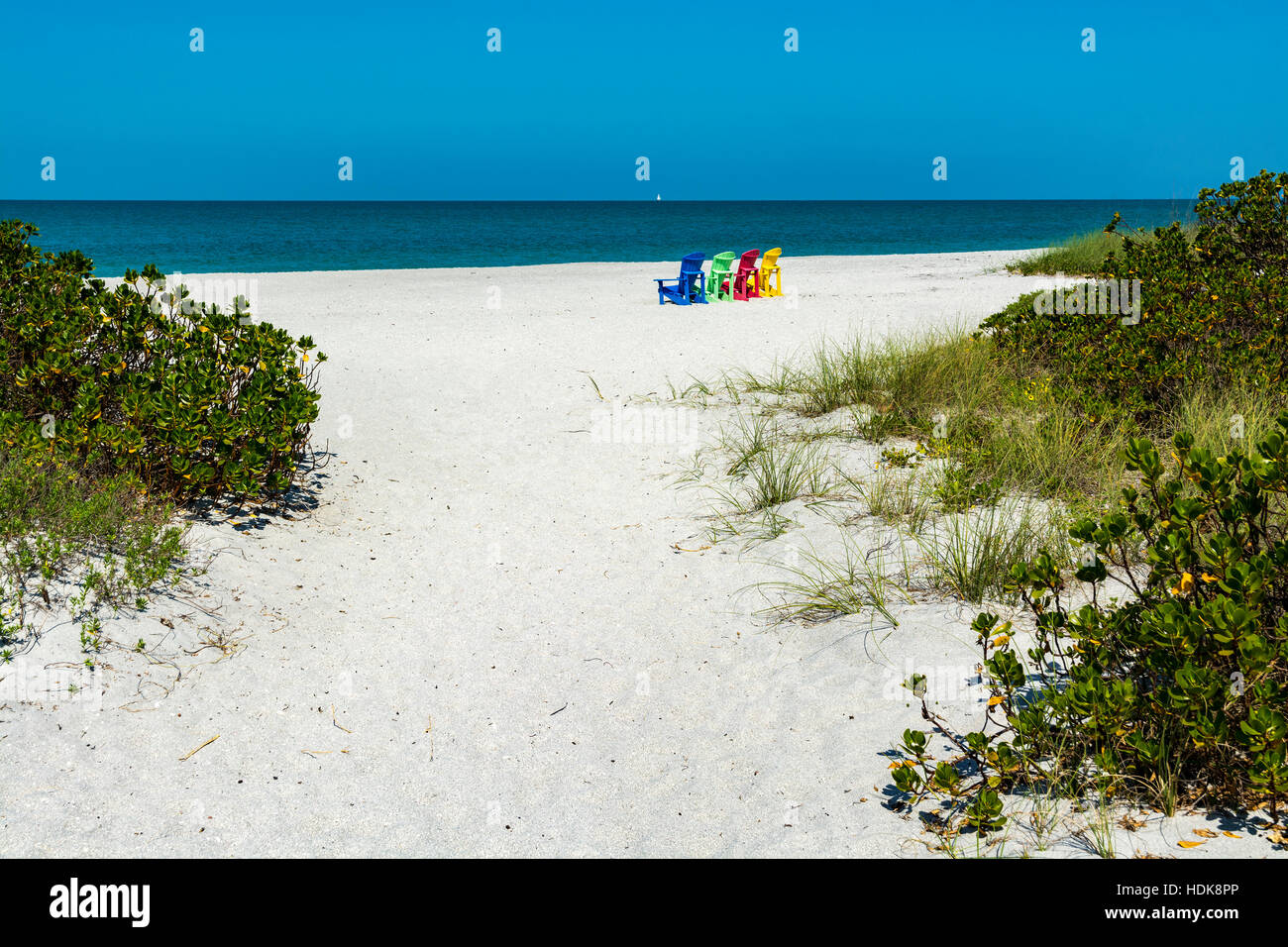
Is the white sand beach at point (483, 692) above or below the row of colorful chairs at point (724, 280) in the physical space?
below

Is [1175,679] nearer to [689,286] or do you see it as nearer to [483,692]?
[483,692]

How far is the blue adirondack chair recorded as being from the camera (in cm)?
1354

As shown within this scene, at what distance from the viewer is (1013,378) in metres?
6.55

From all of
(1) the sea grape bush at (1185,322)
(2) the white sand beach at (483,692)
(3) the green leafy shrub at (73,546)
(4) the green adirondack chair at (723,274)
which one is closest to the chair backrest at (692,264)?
(4) the green adirondack chair at (723,274)

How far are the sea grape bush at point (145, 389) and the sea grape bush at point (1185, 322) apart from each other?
5230 mm

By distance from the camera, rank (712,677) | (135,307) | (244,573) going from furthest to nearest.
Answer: (135,307)
(244,573)
(712,677)

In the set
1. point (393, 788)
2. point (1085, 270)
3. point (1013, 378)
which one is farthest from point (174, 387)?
point (1085, 270)

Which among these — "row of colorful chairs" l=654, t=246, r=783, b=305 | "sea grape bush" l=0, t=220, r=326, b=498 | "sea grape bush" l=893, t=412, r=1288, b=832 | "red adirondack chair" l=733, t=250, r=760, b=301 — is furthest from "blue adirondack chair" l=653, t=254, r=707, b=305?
"sea grape bush" l=893, t=412, r=1288, b=832

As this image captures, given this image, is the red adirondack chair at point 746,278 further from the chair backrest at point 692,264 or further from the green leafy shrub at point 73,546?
the green leafy shrub at point 73,546

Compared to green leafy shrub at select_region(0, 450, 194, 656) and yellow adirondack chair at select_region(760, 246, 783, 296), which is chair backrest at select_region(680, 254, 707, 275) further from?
green leafy shrub at select_region(0, 450, 194, 656)

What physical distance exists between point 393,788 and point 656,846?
1012 millimetres

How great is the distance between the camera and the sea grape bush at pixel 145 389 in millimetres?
4547

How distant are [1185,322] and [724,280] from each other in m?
9.17
